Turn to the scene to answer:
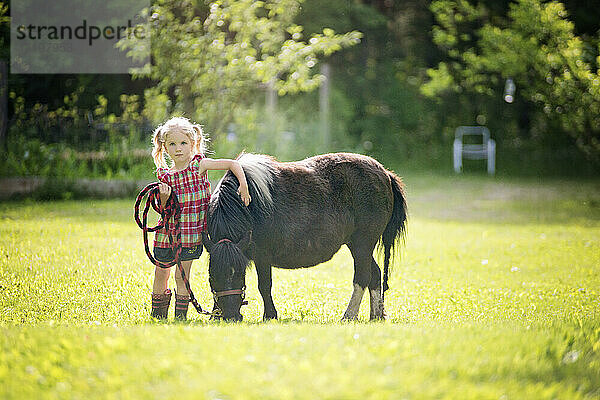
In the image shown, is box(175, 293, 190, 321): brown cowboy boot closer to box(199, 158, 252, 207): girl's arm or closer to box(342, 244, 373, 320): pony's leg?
box(199, 158, 252, 207): girl's arm

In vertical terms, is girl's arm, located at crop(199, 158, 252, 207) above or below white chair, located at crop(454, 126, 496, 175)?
below

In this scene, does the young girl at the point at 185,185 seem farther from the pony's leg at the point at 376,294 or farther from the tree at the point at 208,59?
the tree at the point at 208,59

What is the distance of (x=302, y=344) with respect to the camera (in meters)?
4.21

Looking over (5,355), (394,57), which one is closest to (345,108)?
(394,57)

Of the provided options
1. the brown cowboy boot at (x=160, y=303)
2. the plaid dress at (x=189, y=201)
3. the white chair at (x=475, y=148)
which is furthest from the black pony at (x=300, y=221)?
the white chair at (x=475, y=148)

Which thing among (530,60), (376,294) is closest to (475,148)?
(530,60)

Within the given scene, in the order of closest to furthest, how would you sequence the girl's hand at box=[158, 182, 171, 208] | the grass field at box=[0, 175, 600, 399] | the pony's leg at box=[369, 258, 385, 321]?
the grass field at box=[0, 175, 600, 399] → the girl's hand at box=[158, 182, 171, 208] → the pony's leg at box=[369, 258, 385, 321]

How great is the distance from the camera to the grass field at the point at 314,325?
142 inches

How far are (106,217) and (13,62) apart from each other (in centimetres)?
515

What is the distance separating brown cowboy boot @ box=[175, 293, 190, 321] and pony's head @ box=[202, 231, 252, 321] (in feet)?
2.19

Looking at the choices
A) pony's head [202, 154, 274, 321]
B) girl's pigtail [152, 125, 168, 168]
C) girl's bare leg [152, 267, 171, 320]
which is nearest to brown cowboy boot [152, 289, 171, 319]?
girl's bare leg [152, 267, 171, 320]

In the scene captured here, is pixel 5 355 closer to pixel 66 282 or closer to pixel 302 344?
pixel 302 344

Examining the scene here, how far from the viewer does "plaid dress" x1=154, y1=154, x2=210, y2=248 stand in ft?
17.5

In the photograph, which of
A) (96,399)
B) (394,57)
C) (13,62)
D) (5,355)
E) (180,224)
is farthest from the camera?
(394,57)
